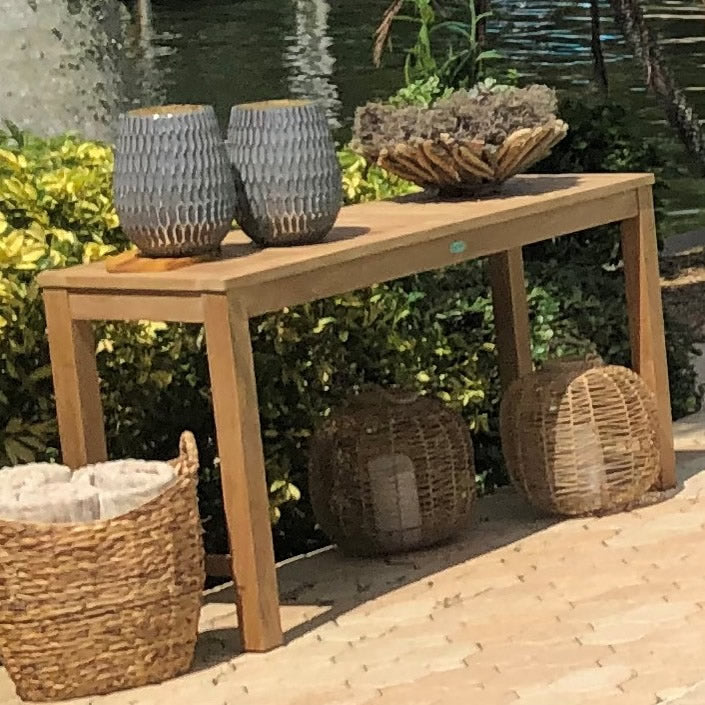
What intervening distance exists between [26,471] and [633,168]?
3.36m

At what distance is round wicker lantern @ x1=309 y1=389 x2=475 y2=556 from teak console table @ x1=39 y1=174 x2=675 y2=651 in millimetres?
552

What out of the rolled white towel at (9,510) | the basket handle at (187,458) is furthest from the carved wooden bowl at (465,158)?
the rolled white towel at (9,510)

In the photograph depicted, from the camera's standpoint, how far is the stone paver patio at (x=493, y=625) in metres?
3.62

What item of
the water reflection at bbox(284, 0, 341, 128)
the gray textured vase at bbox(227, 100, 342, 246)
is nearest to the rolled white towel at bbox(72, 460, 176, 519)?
the gray textured vase at bbox(227, 100, 342, 246)

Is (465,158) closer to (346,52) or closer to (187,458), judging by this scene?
(187,458)

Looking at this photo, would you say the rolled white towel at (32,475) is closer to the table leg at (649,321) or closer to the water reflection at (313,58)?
the table leg at (649,321)

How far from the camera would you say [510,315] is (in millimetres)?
5266

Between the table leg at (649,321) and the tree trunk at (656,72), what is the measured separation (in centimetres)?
274

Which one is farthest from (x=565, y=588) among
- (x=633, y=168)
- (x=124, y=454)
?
(x=633, y=168)

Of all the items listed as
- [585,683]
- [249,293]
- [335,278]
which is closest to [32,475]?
[249,293]

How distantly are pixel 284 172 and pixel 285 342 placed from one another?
0.94m

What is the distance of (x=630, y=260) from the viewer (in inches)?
200

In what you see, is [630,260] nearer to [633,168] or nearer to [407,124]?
[407,124]

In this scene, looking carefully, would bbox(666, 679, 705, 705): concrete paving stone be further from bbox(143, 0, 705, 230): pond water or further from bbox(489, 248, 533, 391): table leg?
bbox(143, 0, 705, 230): pond water
